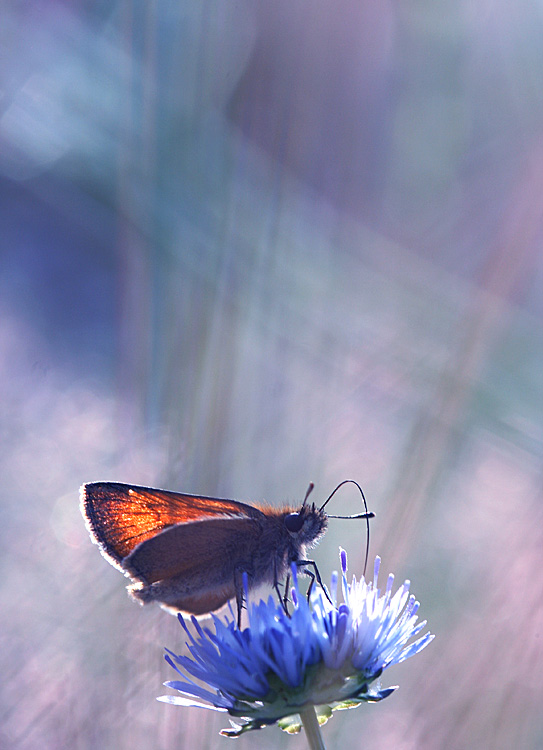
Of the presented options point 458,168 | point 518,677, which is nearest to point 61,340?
point 458,168

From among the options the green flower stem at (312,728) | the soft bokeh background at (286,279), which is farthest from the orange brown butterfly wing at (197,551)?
the soft bokeh background at (286,279)

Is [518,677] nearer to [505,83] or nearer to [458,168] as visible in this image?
[458,168]

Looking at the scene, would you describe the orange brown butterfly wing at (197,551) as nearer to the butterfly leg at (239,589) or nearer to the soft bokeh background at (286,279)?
the butterfly leg at (239,589)

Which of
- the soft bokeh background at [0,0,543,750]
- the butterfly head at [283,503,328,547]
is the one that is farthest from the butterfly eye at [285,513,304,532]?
the soft bokeh background at [0,0,543,750]

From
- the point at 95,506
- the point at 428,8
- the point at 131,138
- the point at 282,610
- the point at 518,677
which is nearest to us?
the point at 282,610

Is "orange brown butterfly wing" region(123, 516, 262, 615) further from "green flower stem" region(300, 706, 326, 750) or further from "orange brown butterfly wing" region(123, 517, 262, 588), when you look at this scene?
"green flower stem" region(300, 706, 326, 750)


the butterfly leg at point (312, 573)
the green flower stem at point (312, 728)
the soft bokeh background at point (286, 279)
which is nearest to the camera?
the green flower stem at point (312, 728)

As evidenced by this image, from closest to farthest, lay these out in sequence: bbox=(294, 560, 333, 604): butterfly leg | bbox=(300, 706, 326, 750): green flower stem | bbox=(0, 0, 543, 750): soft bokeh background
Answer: bbox=(300, 706, 326, 750): green flower stem, bbox=(294, 560, 333, 604): butterfly leg, bbox=(0, 0, 543, 750): soft bokeh background

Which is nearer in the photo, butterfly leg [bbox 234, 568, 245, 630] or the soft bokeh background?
butterfly leg [bbox 234, 568, 245, 630]
